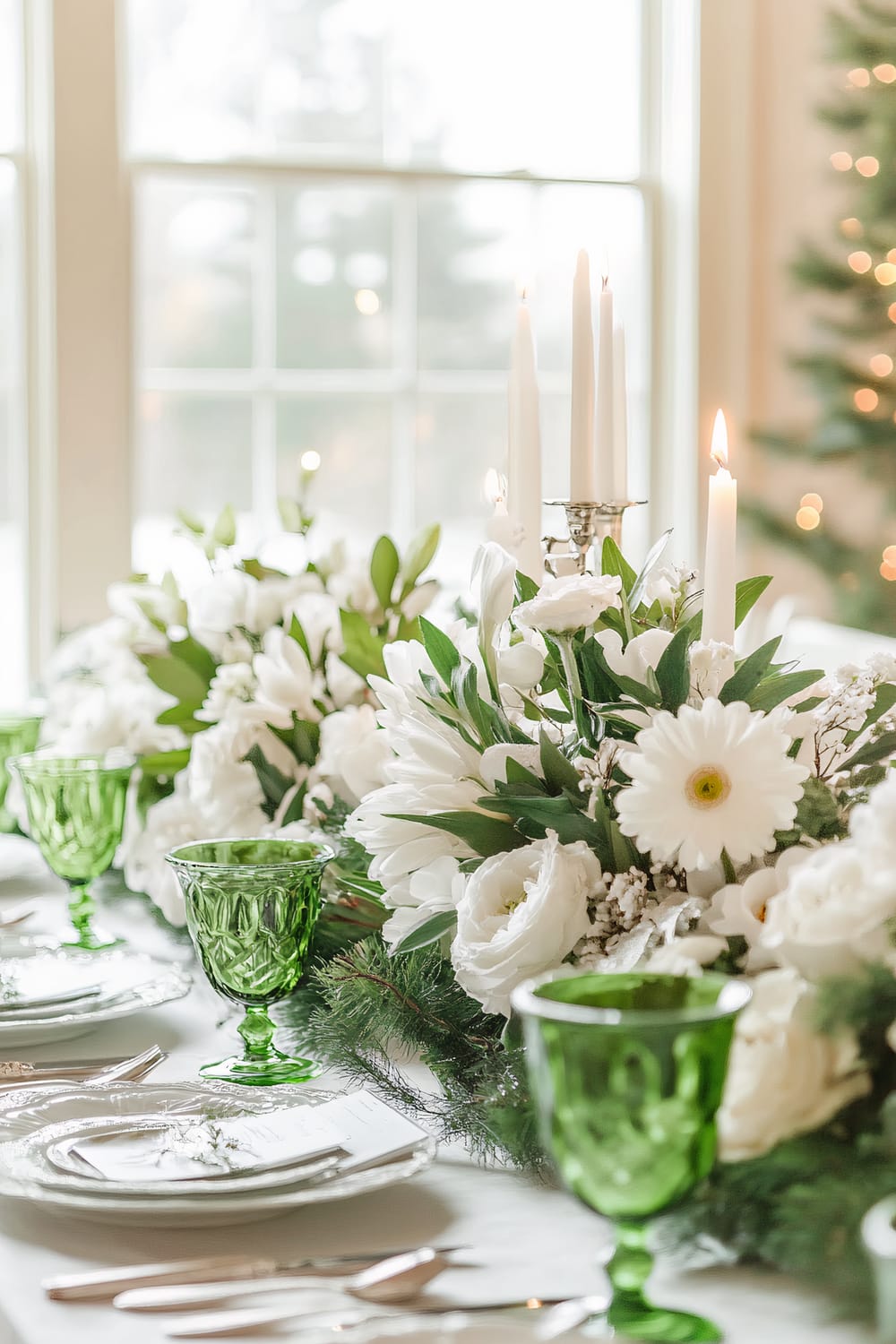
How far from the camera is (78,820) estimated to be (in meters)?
1.21

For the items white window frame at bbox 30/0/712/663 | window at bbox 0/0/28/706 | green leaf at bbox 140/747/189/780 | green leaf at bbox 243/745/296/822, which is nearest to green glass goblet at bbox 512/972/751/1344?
green leaf at bbox 243/745/296/822

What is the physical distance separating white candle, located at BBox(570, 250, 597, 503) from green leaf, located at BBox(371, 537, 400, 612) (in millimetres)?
501

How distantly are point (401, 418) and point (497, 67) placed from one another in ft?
2.44

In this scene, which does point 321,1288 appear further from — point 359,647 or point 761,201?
point 761,201

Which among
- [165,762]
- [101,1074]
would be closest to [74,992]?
[101,1074]

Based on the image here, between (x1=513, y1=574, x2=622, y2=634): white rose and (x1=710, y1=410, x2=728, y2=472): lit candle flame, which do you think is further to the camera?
(x1=710, y1=410, x2=728, y2=472): lit candle flame

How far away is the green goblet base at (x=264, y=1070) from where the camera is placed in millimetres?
873

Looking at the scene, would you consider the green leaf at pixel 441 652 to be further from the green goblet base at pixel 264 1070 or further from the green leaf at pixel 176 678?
the green leaf at pixel 176 678

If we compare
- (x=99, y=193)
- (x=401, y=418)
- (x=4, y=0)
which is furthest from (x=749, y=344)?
(x=4, y=0)

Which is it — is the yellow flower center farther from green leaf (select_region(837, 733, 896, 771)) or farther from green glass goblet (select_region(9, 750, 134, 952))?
green glass goblet (select_region(9, 750, 134, 952))

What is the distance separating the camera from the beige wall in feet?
10.1

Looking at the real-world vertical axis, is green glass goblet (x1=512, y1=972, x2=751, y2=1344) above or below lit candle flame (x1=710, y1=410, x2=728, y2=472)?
below

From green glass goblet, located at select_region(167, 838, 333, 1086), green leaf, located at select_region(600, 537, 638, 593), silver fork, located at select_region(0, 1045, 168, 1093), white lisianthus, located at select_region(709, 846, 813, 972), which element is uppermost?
green leaf, located at select_region(600, 537, 638, 593)

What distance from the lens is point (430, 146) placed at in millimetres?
3043
